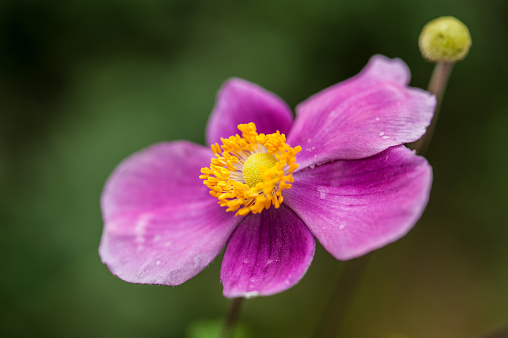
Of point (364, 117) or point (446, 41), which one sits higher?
point (446, 41)

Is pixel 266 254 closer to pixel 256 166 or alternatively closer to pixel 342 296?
pixel 256 166

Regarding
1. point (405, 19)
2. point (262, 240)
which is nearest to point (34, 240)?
point (262, 240)

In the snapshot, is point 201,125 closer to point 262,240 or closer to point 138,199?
point 138,199

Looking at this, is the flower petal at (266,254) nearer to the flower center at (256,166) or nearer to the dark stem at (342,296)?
the flower center at (256,166)

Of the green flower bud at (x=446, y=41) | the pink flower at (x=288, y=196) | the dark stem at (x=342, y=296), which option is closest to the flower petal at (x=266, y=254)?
the pink flower at (x=288, y=196)

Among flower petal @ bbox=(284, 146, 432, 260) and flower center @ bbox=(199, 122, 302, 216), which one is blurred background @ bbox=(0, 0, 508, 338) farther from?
flower petal @ bbox=(284, 146, 432, 260)

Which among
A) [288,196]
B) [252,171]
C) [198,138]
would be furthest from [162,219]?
[198,138]
